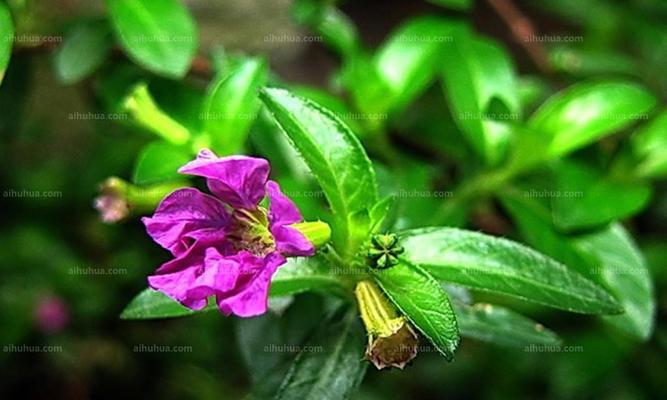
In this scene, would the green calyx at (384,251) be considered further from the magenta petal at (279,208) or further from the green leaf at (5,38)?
the green leaf at (5,38)

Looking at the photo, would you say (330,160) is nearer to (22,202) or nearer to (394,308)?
(394,308)

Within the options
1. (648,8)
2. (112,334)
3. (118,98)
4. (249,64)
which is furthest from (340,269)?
(648,8)

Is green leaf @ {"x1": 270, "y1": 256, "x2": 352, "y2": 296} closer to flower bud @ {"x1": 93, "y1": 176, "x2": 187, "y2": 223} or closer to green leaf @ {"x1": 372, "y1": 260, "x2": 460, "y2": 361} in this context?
green leaf @ {"x1": 372, "y1": 260, "x2": 460, "y2": 361}

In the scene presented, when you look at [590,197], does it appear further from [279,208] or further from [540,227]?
[279,208]

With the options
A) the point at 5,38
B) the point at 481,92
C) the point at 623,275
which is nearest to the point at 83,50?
the point at 5,38

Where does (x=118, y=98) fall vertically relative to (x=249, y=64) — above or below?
below

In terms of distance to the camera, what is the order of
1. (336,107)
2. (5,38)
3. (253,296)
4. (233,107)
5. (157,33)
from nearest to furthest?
(253,296) < (5,38) < (233,107) < (157,33) < (336,107)
